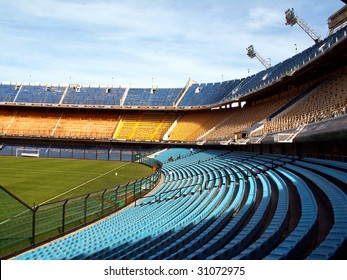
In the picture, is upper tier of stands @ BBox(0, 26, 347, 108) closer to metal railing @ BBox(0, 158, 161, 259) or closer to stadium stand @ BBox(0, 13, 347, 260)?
stadium stand @ BBox(0, 13, 347, 260)

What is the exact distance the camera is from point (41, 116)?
2024 inches

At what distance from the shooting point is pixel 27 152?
45844 millimetres

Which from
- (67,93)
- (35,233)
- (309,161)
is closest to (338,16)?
(309,161)

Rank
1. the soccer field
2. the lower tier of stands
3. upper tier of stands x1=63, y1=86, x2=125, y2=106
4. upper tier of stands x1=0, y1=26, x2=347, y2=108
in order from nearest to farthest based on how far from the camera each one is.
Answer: the lower tier of stands, the soccer field, upper tier of stands x1=0, y1=26, x2=347, y2=108, upper tier of stands x1=63, y1=86, x2=125, y2=106

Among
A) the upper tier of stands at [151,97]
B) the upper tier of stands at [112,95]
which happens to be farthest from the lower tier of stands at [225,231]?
the upper tier of stands at [151,97]

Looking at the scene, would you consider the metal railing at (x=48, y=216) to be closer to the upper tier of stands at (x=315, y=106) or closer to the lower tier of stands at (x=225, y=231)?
the lower tier of stands at (x=225, y=231)

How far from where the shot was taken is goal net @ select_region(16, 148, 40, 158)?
148 feet

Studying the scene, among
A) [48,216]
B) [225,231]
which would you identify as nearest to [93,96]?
[48,216]

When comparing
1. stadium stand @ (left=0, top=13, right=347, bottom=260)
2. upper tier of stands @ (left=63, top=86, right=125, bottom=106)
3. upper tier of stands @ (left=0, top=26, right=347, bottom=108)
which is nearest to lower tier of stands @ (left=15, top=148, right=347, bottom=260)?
stadium stand @ (left=0, top=13, right=347, bottom=260)

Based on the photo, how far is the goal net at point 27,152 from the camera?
148 feet
